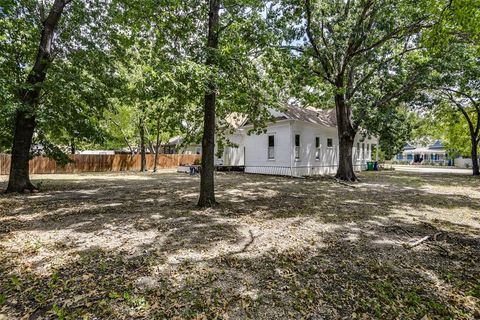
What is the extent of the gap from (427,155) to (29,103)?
197ft

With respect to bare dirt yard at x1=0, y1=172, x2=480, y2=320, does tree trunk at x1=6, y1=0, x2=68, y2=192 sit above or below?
above

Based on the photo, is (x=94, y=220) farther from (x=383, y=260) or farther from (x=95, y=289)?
(x=383, y=260)

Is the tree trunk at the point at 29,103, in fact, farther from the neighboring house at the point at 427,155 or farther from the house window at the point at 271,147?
the neighboring house at the point at 427,155

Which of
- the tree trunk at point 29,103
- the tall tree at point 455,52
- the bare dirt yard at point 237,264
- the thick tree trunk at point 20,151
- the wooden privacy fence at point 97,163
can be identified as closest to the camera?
the bare dirt yard at point 237,264

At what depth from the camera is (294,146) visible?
59.2ft

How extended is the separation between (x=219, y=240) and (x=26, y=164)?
991cm

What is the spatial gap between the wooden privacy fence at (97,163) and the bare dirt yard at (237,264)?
48.2ft

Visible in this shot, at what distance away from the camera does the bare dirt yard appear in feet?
9.87

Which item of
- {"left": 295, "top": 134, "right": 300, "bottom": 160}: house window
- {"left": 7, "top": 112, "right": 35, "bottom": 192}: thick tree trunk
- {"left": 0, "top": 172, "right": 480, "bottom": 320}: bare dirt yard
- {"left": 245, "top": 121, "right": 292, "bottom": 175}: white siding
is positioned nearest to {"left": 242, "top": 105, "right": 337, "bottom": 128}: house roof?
{"left": 245, "top": 121, "right": 292, "bottom": 175}: white siding

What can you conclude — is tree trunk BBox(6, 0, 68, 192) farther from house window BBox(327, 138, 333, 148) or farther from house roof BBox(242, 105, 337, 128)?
house window BBox(327, 138, 333, 148)

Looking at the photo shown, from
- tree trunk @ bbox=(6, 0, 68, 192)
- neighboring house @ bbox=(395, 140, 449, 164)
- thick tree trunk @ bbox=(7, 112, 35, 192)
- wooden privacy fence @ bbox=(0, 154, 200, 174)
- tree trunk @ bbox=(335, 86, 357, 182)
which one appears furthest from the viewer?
neighboring house @ bbox=(395, 140, 449, 164)

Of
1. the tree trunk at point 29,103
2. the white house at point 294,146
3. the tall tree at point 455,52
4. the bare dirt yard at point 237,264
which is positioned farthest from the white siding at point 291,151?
the tree trunk at point 29,103

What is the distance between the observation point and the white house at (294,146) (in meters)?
18.1

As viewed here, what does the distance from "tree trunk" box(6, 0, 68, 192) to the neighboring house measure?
51391 mm
